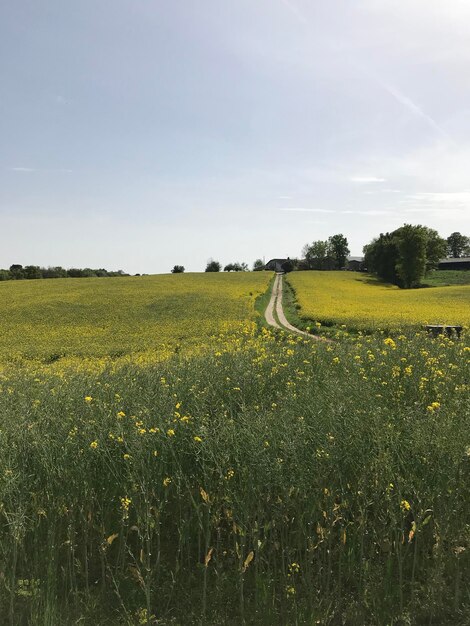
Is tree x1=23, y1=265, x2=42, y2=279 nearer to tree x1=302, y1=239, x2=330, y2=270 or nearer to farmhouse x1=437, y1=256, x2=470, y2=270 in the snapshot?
tree x1=302, y1=239, x2=330, y2=270

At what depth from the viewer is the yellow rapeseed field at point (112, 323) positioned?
65.2ft

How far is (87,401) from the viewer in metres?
6.09

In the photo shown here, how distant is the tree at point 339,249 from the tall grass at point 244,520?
131823mm

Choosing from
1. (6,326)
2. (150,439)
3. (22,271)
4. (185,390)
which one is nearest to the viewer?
(150,439)

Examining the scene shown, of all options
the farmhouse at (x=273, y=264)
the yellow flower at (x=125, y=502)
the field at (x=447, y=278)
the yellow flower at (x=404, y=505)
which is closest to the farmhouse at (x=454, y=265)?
the field at (x=447, y=278)

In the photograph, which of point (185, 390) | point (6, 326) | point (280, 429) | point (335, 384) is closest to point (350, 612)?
point (280, 429)

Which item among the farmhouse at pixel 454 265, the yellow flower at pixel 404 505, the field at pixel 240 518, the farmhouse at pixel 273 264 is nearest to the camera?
the yellow flower at pixel 404 505

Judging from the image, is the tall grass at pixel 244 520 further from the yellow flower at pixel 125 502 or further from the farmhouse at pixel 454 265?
the farmhouse at pixel 454 265

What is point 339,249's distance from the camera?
443ft

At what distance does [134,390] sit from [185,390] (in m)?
0.86

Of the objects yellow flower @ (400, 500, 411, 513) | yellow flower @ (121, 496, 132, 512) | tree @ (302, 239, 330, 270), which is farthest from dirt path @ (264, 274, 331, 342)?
tree @ (302, 239, 330, 270)

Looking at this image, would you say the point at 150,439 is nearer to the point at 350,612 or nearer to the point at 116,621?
the point at 116,621

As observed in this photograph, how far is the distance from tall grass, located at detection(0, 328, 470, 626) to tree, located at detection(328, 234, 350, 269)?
432ft

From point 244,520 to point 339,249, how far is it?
449ft
